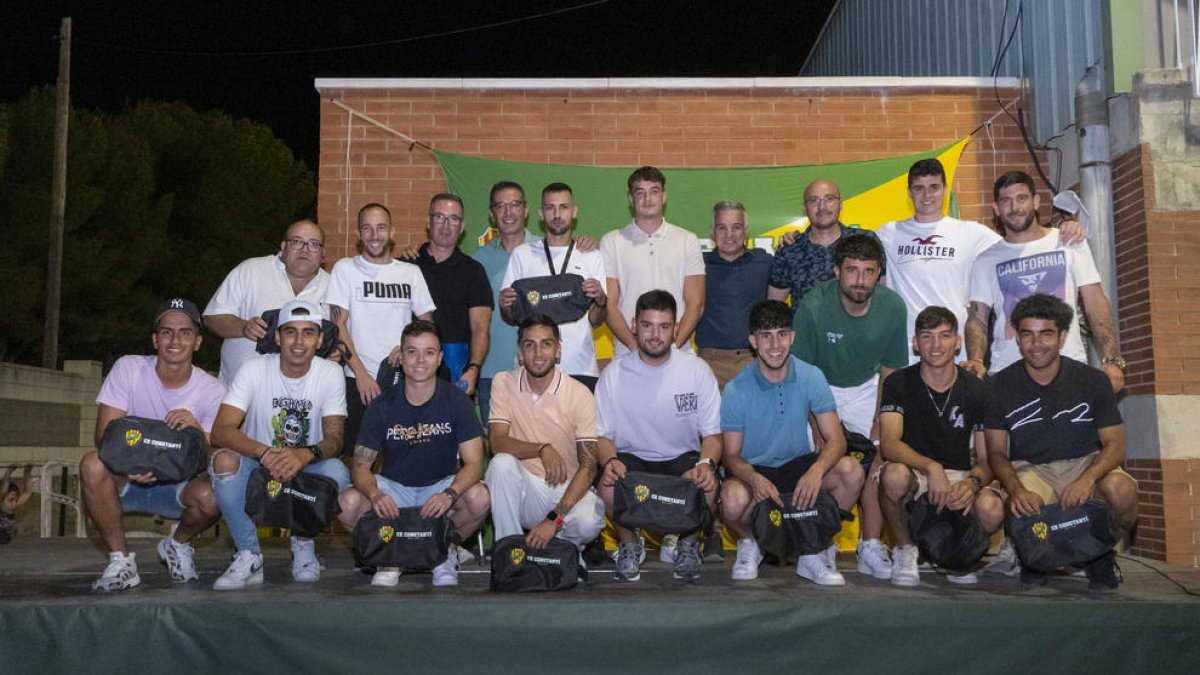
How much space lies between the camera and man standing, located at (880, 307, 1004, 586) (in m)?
5.04

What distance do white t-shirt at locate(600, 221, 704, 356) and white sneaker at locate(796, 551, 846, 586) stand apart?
1697mm

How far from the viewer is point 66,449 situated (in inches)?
728

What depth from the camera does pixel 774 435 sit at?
5371 mm

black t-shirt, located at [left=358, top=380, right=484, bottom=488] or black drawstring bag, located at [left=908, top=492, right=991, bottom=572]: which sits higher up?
black t-shirt, located at [left=358, top=380, right=484, bottom=488]

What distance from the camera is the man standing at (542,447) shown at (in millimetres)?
5098

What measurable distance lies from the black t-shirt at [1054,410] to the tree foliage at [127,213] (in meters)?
25.4

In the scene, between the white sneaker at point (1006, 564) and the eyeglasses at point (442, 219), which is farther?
the eyeglasses at point (442, 219)

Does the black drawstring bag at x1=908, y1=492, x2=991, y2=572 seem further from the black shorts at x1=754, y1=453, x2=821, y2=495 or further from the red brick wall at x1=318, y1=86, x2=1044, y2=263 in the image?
the red brick wall at x1=318, y1=86, x2=1044, y2=263

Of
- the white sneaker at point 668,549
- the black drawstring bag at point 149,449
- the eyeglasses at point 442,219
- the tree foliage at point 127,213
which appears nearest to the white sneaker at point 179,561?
the black drawstring bag at point 149,449

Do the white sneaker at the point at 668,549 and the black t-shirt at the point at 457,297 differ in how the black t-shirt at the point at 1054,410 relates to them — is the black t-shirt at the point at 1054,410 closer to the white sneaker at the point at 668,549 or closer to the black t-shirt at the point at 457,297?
the white sneaker at the point at 668,549

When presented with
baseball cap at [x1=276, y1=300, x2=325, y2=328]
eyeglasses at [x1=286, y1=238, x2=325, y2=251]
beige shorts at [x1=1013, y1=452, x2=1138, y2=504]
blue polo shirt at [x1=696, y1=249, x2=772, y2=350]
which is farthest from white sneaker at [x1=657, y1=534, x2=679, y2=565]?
eyeglasses at [x1=286, y1=238, x2=325, y2=251]

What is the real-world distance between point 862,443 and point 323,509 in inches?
111

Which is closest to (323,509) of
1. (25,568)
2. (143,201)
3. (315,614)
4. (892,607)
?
(315,614)

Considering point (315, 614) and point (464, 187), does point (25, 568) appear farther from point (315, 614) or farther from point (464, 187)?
point (464, 187)
